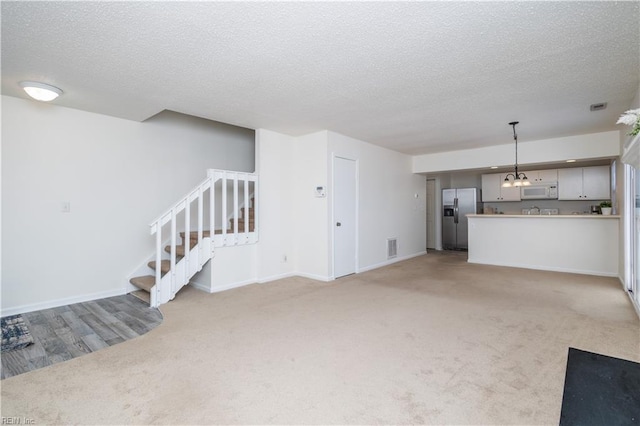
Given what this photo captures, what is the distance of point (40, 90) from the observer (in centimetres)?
303

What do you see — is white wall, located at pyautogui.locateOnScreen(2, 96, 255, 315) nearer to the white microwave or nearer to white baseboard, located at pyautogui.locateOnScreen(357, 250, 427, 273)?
white baseboard, located at pyautogui.locateOnScreen(357, 250, 427, 273)

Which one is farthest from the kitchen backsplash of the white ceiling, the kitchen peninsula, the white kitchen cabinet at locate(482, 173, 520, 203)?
the white ceiling

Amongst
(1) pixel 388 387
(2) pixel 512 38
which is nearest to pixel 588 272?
(2) pixel 512 38

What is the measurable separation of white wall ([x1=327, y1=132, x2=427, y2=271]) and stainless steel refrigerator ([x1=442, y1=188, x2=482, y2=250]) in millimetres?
1193

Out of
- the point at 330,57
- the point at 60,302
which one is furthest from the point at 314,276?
the point at 330,57

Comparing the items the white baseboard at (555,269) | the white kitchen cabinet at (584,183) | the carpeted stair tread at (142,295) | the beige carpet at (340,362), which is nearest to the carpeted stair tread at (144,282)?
the carpeted stair tread at (142,295)

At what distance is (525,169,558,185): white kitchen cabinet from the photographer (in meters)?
6.96

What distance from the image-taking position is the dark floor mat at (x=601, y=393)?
1456 millimetres

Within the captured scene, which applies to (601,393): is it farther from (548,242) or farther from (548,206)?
(548,206)

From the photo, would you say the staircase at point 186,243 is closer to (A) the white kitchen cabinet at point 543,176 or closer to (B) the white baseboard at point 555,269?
(B) the white baseboard at point 555,269

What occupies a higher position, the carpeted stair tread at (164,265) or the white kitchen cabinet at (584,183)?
the white kitchen cabinet at (584,183)

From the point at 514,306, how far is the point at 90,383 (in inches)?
156

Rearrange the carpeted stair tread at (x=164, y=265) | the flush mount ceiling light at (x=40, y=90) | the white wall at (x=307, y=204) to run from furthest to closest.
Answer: the white wall at (x=307, y=204)
the carpeted stair tread at (x=164, y=265)
the flush mount ceiling light at (x=40, y=90)

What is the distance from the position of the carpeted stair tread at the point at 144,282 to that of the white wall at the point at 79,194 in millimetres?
194
